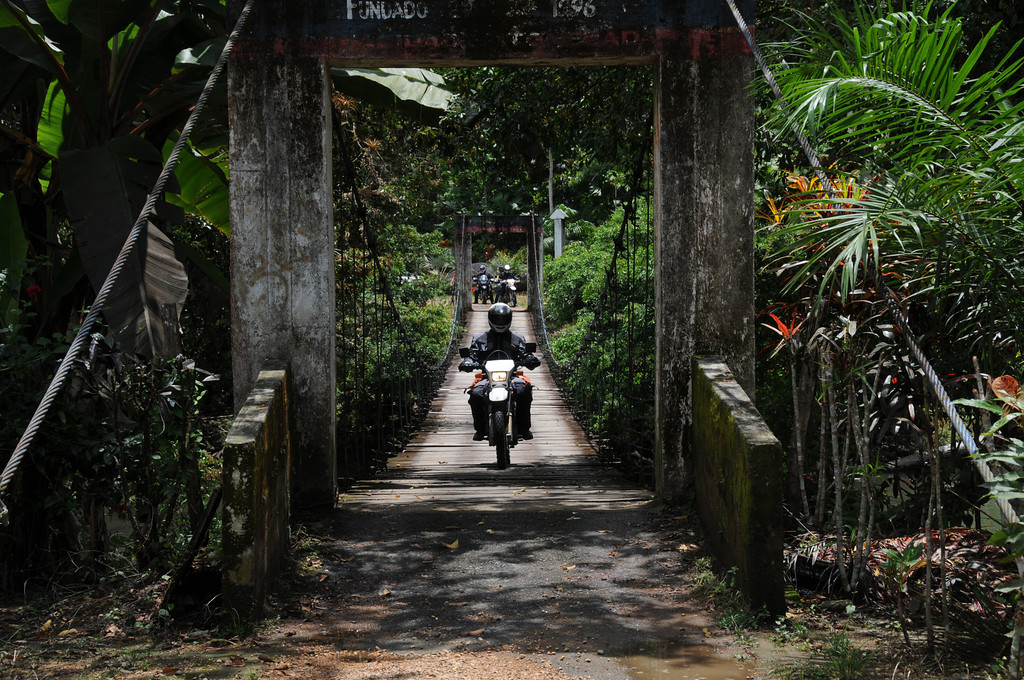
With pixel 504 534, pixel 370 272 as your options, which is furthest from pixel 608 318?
pixel 504 534

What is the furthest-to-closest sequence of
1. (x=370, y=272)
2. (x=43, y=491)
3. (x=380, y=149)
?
(x=370, y=272)
(x=380, y=149)
(x=43, y=491)

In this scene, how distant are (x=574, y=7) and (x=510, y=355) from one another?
4.11 meters

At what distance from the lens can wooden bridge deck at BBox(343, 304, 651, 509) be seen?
19.5ft

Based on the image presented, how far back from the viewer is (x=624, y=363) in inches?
380

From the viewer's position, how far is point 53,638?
3818mm

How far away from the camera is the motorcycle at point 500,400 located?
26.5 ft

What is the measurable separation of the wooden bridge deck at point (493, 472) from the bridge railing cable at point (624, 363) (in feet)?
0.87

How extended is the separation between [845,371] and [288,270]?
9.69ft

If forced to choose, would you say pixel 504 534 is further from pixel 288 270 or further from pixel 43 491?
pixel 43 491

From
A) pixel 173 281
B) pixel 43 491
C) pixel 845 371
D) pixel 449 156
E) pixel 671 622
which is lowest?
pixel 671 622

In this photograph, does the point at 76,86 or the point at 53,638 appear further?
the point at 76,86

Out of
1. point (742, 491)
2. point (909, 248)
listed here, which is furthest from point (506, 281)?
point (909, 248)

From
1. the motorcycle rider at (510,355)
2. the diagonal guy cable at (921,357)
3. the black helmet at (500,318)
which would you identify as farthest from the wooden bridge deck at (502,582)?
the black helmet at (500,318)

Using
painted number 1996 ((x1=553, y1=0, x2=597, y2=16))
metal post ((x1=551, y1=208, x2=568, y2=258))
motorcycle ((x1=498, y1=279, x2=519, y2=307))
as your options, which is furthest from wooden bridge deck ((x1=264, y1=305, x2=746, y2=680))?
motorcycle ((x1=498, y1=279, x2=519, y2=307))
